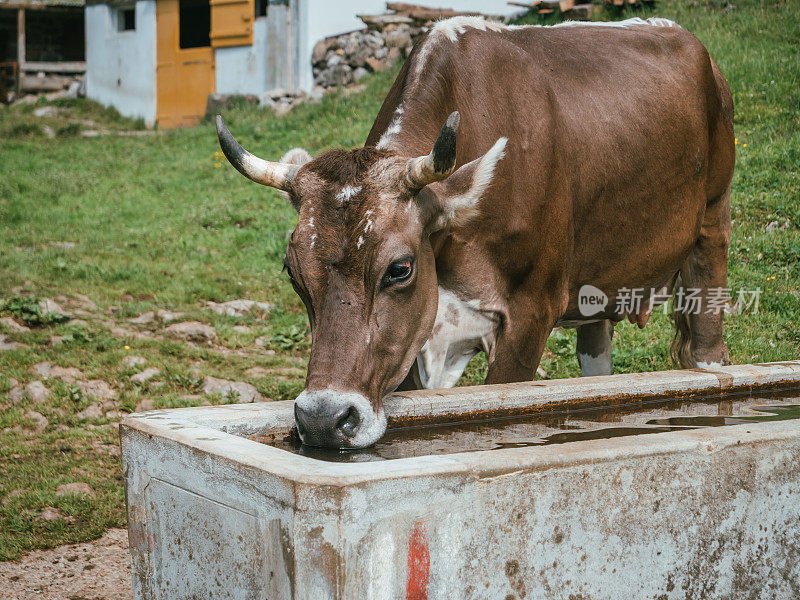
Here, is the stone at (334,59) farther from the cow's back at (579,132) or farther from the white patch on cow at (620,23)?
the cow's back at (579,132)

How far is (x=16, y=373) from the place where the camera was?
5.79 meters

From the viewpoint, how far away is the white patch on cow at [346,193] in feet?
11.2

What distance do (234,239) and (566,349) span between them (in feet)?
12.9

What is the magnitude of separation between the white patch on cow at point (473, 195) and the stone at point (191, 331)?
3499mm

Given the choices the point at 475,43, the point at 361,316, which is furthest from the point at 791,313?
the point at 361,316

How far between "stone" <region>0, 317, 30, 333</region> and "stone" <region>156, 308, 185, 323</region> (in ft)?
3.18

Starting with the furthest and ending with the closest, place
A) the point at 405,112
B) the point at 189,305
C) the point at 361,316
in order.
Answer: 1. the point at 189,305
2. the point at 405,112
3. the point at 361,316

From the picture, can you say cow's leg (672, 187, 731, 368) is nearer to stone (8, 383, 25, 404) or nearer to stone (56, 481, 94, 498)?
stone (56, 481, 94, 498)

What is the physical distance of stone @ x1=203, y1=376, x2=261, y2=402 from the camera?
19.2ft

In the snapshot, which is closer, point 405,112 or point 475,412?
point 475,412

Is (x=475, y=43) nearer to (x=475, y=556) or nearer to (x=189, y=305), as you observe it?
(x=475, y=556)

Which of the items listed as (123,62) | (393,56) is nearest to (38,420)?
(393,56)

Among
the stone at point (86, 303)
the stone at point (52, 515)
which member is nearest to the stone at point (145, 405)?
the stone at point (52, 515)

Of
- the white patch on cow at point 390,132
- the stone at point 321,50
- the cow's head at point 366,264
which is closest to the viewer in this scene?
the cow's head at point 366,264
